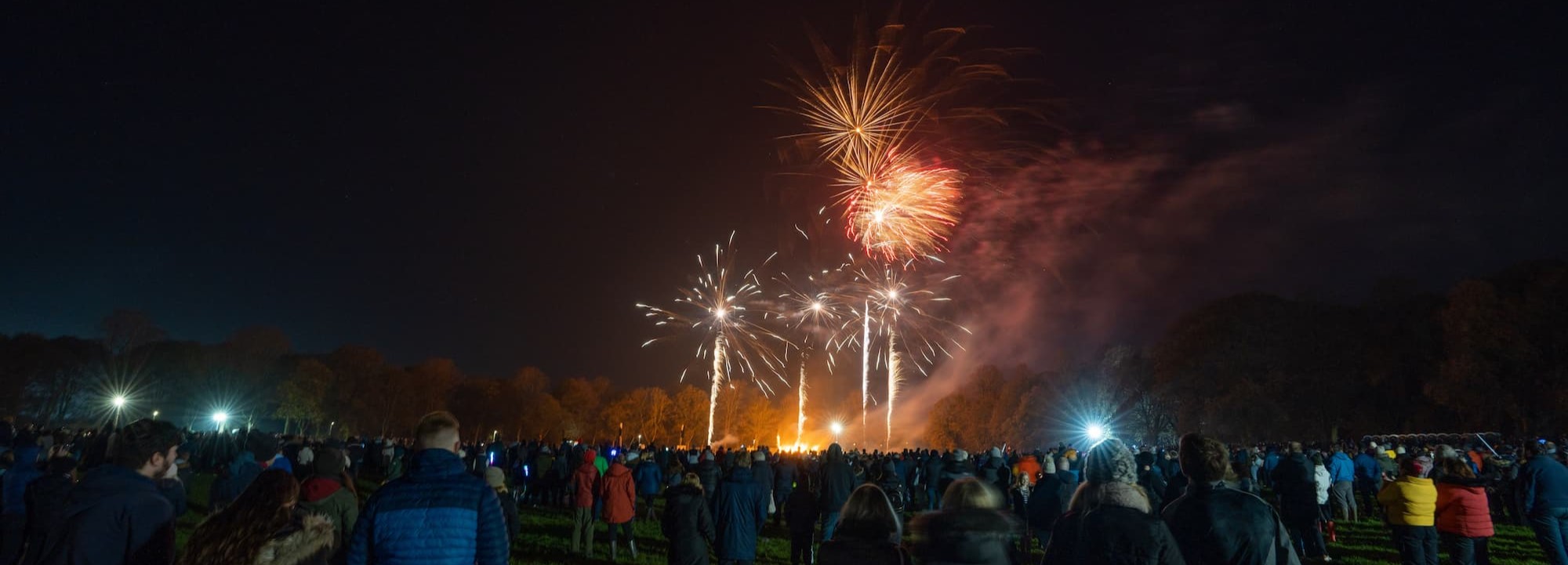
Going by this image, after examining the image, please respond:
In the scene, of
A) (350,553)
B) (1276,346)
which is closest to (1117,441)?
(350,553)

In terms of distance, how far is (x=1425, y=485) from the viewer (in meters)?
9.24

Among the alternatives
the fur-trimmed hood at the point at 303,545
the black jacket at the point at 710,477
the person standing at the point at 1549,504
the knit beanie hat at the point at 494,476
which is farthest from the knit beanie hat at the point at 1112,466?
the black jacket at the point at 710,477

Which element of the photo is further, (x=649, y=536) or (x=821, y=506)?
(x=649, y=536)

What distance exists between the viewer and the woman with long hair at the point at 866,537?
431 cm

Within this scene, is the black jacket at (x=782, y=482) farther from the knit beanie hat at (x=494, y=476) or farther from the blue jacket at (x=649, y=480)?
the knit beanie hat at (x=494, y=476)

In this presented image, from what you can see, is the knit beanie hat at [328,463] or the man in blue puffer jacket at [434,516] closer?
the man in blue puffer jacket at [434,516]

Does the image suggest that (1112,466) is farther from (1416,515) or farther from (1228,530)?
(1416,515)

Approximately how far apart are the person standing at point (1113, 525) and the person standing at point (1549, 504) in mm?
8101

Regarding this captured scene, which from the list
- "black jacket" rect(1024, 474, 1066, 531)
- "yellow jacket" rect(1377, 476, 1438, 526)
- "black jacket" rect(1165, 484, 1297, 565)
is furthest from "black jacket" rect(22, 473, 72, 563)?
"yellow jacket" rect(1377, 476, 1438, 526)

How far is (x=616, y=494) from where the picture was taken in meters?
12.8

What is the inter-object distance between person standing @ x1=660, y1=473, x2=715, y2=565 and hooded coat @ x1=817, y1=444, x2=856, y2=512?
3.41 m

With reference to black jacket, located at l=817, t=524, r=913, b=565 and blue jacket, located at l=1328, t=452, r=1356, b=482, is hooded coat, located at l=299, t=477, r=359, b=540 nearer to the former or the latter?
black jacket, located at l=817, t=524, r=913, b=565

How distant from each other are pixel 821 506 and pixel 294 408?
87.6 m

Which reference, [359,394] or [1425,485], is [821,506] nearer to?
[1425,485]
